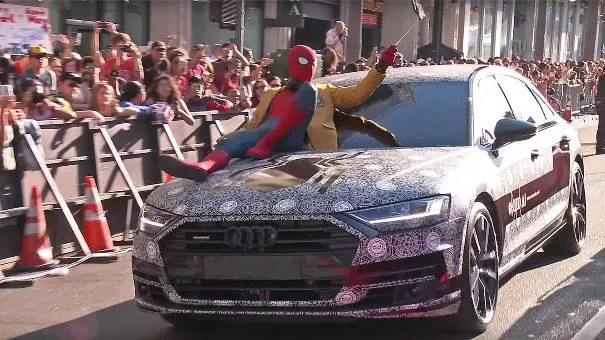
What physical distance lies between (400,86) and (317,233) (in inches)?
75.0

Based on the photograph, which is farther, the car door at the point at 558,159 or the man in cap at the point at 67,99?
the man in cap at the point at 67,99

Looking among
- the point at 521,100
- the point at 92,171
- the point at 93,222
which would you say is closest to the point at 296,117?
the point at 521,100

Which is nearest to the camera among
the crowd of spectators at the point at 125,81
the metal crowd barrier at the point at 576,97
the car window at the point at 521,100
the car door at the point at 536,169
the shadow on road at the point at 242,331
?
the shadow on road at the point at 242,331

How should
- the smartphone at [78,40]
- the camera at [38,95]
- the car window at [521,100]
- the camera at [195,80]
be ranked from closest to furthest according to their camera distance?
1. the car window at [521,100]
2. the camera at [38,95]
3. the camera at [195,80]
4. the smartphone at [78,40]

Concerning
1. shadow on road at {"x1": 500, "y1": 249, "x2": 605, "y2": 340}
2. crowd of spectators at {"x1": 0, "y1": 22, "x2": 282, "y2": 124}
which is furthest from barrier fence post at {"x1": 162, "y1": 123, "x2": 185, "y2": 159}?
shadow on road at {"x1": 500, "y1": 249, "x2": 605, "y2": 340}

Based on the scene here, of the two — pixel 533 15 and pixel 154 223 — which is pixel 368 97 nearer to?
pixel 154 223

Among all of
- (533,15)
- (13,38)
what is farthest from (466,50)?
(13,38)

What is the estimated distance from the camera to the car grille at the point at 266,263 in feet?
15.4

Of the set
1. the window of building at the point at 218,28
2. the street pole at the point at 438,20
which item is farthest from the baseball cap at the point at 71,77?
the street pole at the point at 438,20

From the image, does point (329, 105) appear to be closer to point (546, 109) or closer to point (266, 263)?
point (266, 263)

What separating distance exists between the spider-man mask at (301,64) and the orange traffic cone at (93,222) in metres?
2.78

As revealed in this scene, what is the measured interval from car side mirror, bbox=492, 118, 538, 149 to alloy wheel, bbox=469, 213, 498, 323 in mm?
618

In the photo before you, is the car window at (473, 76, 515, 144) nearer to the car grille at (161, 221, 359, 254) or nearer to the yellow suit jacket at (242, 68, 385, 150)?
the yellow suit jacket at (242, 68, 385, 150)

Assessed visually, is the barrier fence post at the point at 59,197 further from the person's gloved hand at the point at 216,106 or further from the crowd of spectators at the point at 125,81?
the person's gloved hand at the point at 216,106
